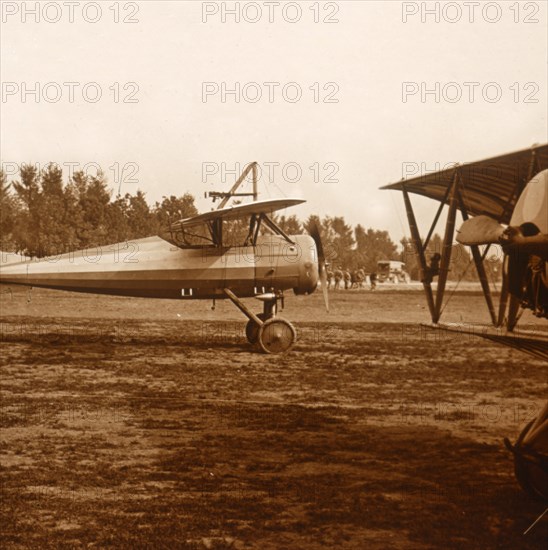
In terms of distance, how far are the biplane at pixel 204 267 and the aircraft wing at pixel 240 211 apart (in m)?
0.05

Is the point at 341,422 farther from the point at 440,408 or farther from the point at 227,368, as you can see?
the point at 227,368

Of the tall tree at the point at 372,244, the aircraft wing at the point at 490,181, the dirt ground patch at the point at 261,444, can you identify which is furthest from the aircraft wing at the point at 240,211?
the tall tree at the point at 372,244

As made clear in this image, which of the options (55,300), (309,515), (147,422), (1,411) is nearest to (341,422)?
(147,422)

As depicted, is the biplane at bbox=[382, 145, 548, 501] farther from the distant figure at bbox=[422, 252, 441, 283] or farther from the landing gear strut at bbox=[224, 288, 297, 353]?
the landing gear strut at bbox=[224, 288, 297, 353]

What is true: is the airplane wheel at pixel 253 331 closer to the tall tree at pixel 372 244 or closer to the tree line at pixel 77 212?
the tree line at pixel 77 212

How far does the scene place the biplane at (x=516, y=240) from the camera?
476cm

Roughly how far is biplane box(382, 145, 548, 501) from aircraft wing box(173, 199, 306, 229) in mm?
1986

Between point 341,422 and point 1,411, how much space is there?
172 inches

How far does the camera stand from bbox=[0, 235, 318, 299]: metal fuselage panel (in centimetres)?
1205

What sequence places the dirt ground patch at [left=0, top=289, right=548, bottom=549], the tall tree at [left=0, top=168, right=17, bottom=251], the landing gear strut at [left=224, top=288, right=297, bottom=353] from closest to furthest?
the dirt ground patch at [left=0, top=289, right=548, bottom=549] < the tall tree at [left=0, top=168, right=17, bottom=251] < the landing gear strut at [left=224, top=288, right=297, bottom=353]

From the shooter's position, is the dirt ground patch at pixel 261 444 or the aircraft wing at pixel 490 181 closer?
the dirt ground patch at pixel 261 444

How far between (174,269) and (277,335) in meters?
2.45

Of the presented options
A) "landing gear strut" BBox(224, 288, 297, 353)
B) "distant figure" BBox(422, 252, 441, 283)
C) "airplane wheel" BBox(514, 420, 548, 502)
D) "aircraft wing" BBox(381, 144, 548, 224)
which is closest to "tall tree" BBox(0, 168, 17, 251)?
"landing gear strut" BBox(224, 288, 297, 353)

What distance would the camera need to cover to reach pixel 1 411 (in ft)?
28.5
